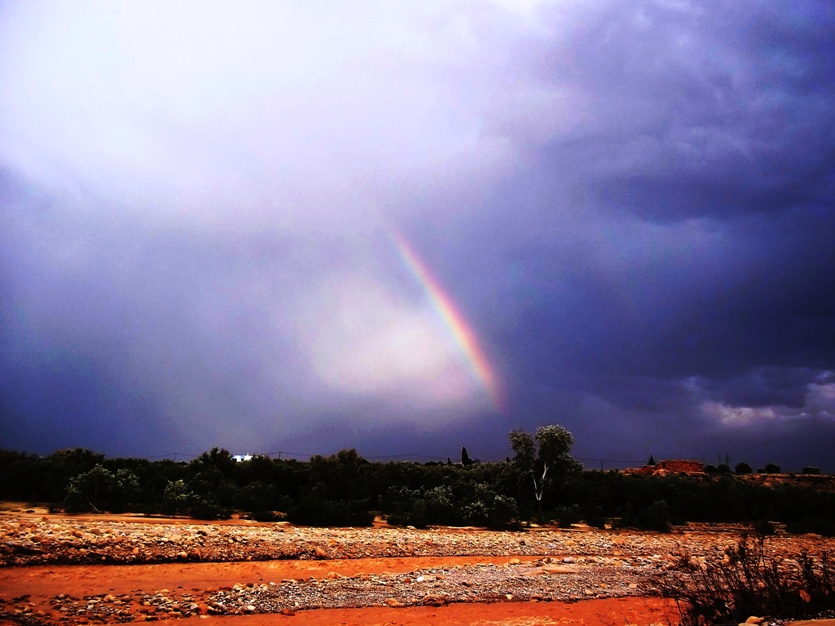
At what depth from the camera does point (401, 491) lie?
4444 centimetres

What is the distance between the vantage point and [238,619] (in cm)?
1446

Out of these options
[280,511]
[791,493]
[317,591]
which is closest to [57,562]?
[317,591]

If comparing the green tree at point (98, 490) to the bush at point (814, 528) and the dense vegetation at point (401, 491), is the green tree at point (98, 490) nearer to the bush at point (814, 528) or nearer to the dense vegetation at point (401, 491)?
the dense vegetation at point (401, 491)

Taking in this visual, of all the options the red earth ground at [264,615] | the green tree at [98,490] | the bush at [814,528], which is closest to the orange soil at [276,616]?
the red earth ground at [264,615]

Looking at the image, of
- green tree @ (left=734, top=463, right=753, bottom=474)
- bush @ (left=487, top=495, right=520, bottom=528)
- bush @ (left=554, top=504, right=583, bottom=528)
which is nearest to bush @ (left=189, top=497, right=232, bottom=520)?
bush @ (left=487, top=495, right=520, bottom=528)

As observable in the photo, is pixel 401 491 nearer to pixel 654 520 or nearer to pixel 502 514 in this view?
pixel 502 514

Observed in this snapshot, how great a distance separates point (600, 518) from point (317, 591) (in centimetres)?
3267

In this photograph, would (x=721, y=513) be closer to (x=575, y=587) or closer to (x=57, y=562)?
(x=575, y=587)

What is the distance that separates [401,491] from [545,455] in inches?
558

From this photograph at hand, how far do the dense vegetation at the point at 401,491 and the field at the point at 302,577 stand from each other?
5238 millimetres

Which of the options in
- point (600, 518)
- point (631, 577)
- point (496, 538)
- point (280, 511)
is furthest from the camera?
point (600, 518)

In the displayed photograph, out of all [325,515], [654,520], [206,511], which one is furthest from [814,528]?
[206,511]

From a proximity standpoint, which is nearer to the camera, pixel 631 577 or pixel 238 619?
pixel 238 619

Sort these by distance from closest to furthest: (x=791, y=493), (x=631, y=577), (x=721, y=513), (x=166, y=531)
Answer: (x=631, y=577) → (x=166, y=531) → (x=721, y=513) → (x=791, y=493)
